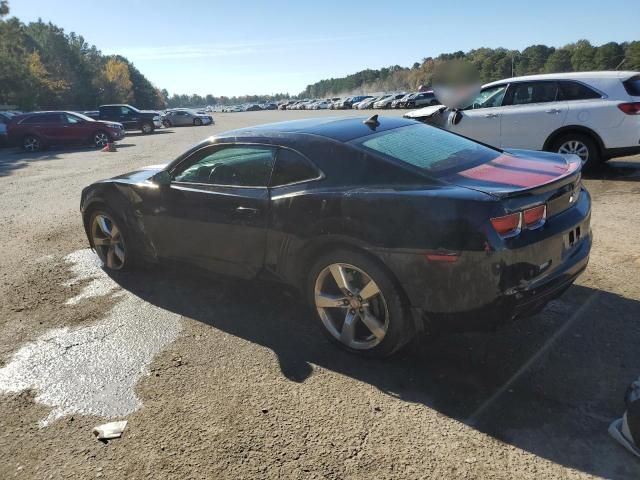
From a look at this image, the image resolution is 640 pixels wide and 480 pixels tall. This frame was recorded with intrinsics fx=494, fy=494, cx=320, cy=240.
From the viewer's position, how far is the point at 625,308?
3664 millimetres

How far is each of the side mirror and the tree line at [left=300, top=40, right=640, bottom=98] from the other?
356 cm

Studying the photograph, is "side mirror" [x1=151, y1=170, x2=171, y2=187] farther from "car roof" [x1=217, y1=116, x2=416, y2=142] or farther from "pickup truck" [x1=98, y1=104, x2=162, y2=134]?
"pickup truck" [x1=98, y1=104, x2=162, y2=134]

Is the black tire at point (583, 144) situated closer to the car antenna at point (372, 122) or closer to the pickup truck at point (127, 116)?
the car antenna at point (372, 122)

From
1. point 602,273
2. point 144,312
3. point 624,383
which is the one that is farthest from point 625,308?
point 144,312

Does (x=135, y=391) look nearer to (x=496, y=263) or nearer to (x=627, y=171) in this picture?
(x=496, y=263)

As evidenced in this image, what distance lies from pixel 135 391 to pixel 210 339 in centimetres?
69

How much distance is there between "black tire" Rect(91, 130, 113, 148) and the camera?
20297mm

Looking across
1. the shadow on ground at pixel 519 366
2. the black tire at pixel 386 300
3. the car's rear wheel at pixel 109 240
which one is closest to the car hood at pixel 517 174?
the black tire at pixel 386 300

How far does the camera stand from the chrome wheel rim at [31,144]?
1973cm

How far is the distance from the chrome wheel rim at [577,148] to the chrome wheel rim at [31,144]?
63.5ft

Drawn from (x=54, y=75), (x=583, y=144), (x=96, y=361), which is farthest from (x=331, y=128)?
(x=54, y=75)

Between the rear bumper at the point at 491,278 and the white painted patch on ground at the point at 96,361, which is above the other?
the rear bumper at the point at 491,278

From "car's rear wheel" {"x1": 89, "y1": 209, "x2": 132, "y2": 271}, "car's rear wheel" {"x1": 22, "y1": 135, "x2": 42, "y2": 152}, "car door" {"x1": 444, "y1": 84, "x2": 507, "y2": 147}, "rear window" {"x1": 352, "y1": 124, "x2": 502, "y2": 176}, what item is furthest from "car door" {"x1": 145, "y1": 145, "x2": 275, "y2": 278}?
"car's rear wheel" {"x1": 22, "y1": 135, "x2": 42, "y2": 152}

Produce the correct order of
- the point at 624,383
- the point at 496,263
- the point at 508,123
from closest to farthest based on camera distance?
1. the point at 496,263
2. the point at 624,383
3. the point at 508,123
